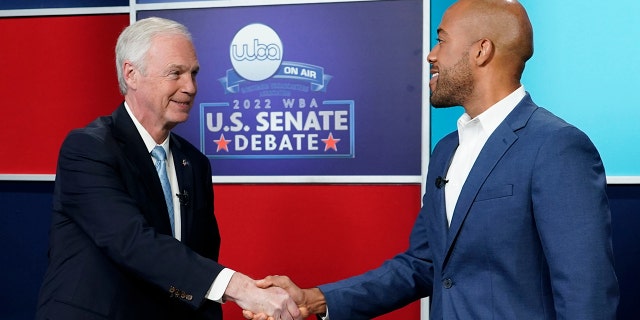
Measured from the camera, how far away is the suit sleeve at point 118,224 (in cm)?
195

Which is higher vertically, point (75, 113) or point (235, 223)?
point (75, 113)

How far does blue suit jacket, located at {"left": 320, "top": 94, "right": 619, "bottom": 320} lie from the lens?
162 cm

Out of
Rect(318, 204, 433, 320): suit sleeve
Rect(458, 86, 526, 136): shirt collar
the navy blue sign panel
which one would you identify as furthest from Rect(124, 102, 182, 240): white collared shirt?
the navy blue sign panel

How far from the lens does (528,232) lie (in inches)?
67.3

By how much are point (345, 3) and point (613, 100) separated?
1.06m

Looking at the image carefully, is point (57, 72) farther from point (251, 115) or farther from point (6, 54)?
point (251, 115)

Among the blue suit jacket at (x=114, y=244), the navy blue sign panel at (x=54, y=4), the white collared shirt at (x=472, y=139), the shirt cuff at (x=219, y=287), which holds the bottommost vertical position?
the shirt cuff at (x=219, y=287)

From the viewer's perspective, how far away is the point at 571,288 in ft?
5.28

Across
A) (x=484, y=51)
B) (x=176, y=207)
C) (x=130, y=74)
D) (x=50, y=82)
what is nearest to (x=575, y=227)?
(x=484, y=51)

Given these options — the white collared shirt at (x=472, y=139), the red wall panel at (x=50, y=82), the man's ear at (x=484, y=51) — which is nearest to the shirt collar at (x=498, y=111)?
the white collared shirt at (x=472, y=139)

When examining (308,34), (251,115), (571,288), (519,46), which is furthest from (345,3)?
(571,288)

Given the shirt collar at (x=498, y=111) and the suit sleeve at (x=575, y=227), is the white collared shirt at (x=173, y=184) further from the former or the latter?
the suit sleeve at (x=575, y=227)

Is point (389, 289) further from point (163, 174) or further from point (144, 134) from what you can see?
point (144, 134)

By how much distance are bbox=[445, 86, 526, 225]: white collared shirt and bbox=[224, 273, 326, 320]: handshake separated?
58 centimetres
